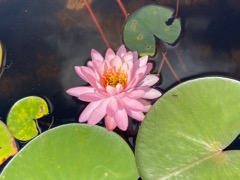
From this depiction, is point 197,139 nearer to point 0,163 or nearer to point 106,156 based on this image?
point 106,156

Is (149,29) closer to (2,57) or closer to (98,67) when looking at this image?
(98,67)

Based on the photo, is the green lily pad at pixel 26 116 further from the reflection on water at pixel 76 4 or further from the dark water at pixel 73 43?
the reflection on water at pixel 76 4

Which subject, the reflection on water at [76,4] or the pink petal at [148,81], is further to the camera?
the reflection on water at [76,4]

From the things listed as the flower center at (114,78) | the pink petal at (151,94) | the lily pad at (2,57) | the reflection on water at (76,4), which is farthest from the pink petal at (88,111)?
the reflection on water at (76,4)

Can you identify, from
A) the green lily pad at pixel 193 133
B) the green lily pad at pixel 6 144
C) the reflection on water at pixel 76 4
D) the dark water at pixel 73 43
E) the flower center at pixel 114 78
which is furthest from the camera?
the reflection on water at pixel 76 4

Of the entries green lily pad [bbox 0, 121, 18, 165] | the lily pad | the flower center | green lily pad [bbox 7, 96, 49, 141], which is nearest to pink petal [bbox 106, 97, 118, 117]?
the flower center

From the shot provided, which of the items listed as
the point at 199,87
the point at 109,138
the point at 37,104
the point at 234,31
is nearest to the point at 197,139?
the point at 199,87

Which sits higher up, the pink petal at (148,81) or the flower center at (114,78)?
the flower center at (114,78)
